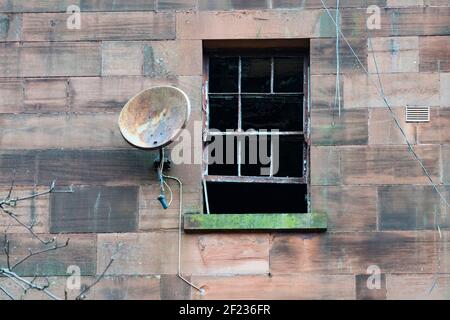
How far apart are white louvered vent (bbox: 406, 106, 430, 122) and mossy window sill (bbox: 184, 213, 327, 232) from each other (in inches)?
60.2

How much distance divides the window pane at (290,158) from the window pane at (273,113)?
163 millimetres

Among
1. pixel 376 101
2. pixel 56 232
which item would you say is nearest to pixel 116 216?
pixel 56 232

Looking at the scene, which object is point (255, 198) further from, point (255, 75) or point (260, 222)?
point (255, 75)

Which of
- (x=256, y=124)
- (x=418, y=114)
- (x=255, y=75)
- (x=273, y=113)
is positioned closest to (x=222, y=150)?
(x=256, y=124)

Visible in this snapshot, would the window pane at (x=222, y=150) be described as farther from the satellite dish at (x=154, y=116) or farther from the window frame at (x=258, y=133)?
the satellite dish at (x=154, y=116)

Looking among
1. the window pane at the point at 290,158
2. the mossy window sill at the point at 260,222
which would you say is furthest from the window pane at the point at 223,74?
the mossy window sill at the point at 260,222

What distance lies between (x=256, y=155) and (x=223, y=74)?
108 cm

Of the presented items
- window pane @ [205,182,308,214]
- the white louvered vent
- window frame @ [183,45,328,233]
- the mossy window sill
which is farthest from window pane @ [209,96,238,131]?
the white louvered vent

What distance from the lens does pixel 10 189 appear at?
1566 centimetres

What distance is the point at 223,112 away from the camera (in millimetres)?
16344

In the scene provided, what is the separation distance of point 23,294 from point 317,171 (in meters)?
3.60

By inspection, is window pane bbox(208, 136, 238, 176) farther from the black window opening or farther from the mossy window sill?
the mossy window sill

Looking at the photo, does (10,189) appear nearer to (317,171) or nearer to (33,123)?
(33,123)
